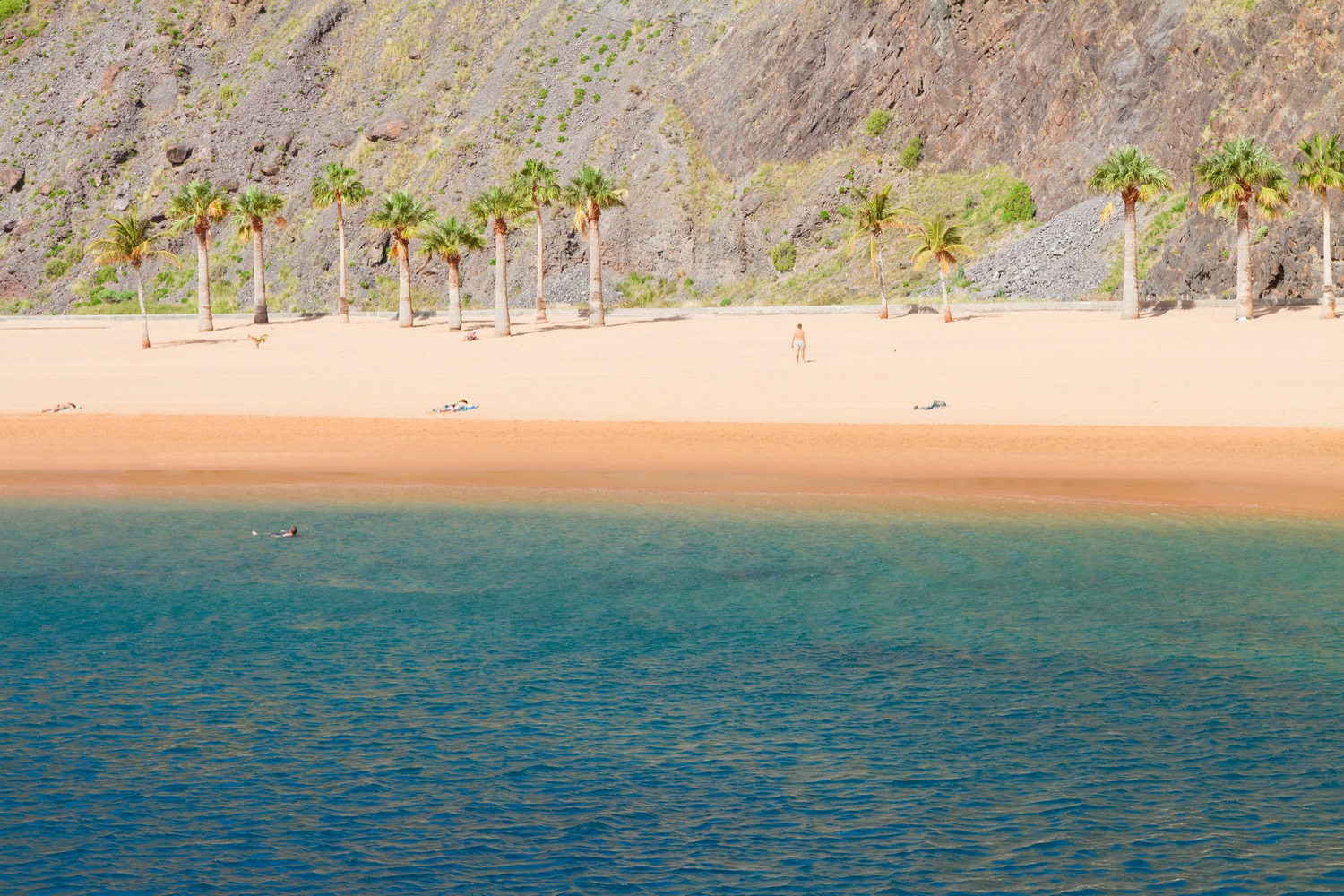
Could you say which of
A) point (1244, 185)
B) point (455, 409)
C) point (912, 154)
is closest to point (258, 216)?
point (455, 409)

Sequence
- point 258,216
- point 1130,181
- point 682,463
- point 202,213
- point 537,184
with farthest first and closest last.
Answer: point 258,216 < point 202,213 < point 537,184 < point 1130,181 < point 682,463

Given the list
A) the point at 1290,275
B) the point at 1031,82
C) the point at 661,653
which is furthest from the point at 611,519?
the point at 1031,82

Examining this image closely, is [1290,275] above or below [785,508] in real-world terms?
above

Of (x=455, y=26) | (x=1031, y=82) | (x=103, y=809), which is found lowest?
(x=103, y=809)

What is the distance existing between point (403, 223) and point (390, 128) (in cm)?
4269

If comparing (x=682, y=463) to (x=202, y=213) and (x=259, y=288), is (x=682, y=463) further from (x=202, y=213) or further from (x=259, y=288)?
(x=259, y=288)

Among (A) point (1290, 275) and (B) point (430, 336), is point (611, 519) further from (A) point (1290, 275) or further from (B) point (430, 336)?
(A) point (1290, 275)

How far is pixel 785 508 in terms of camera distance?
975 inches

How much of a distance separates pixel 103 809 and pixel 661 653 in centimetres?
646

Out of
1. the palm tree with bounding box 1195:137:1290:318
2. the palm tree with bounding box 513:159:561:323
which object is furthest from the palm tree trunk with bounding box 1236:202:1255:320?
the palm tree with bounding box 513:159:561:323

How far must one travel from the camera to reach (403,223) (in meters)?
66.9

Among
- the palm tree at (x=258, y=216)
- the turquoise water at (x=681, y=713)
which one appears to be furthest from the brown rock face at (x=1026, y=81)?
the turquoise water at (x=681, y=713)

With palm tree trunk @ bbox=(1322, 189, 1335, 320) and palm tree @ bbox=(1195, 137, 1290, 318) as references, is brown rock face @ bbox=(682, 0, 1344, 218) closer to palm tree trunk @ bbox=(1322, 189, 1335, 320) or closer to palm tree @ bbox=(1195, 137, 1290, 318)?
palm tree @ bbox=(1195, 137, 1290, 318)

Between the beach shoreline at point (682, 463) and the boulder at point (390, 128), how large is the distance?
72684mm
